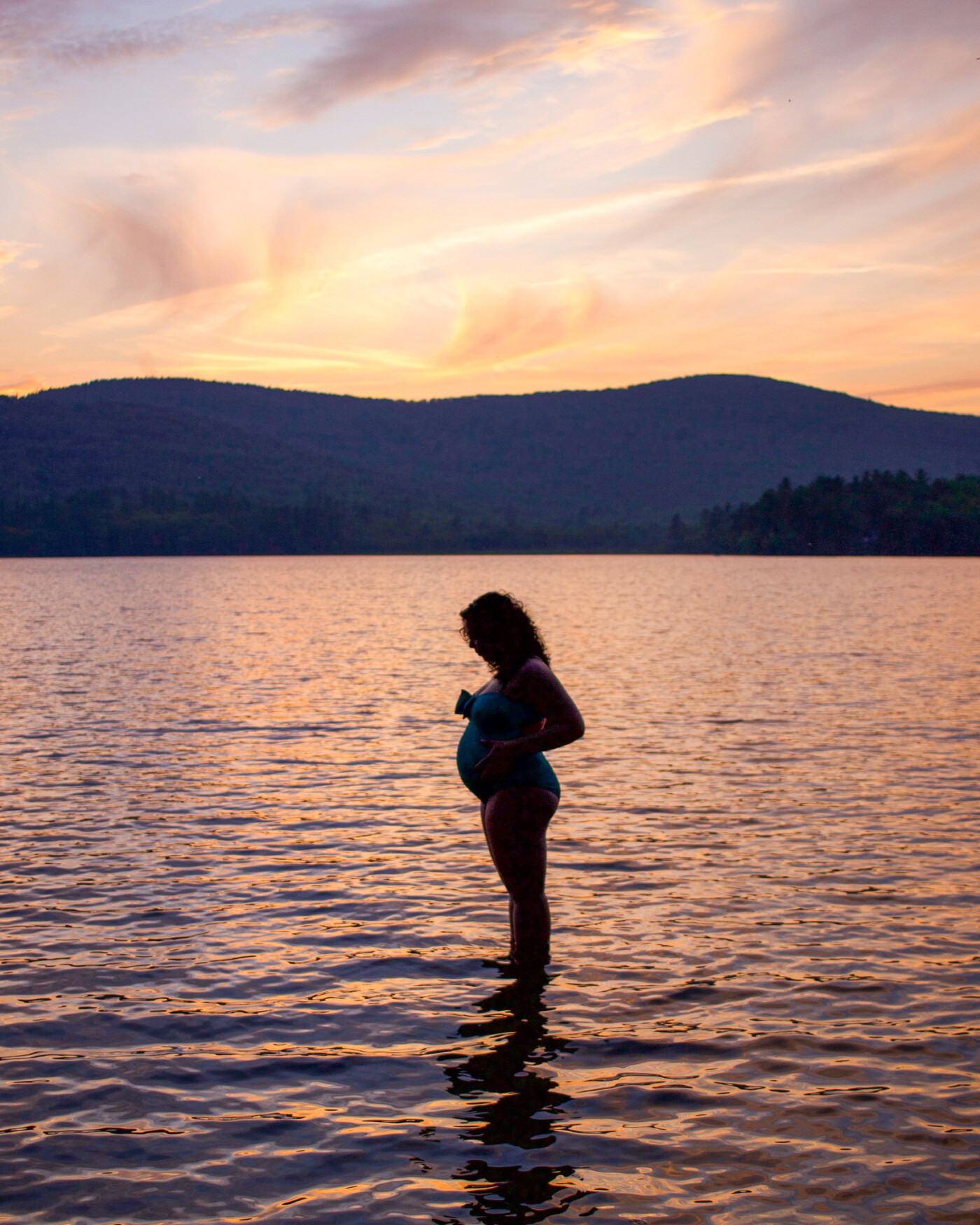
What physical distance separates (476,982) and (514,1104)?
2.13 metres

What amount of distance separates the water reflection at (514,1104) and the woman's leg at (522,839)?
69 centimetres

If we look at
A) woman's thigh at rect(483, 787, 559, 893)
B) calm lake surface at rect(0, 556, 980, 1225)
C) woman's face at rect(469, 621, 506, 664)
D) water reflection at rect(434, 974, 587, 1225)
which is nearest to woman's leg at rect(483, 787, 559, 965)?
woman's thigh at rect(483, 787, 559, 893)

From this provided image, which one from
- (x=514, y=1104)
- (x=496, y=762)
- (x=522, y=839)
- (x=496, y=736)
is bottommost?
(x=514, y=1104)

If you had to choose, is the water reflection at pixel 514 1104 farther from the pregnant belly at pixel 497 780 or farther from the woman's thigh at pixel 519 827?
the pregnant belly at pixel 497 780

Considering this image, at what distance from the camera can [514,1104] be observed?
6887 millimetres

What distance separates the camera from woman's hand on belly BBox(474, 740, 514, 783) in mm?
7656

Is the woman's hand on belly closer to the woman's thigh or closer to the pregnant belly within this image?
the pregnant belly

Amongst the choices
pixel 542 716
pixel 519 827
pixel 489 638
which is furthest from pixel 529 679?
pixel 519 827

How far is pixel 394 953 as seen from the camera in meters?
9.72

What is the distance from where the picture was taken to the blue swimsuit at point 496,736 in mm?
7750

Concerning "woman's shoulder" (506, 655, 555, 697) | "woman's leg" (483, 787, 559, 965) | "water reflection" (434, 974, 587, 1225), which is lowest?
"water reflection" (434, 974, 587, 1225)

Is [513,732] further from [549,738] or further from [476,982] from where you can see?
[476,982]

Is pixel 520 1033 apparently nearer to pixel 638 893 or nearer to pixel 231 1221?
pixel 231 1221

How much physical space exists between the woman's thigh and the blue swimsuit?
0.23 ft
